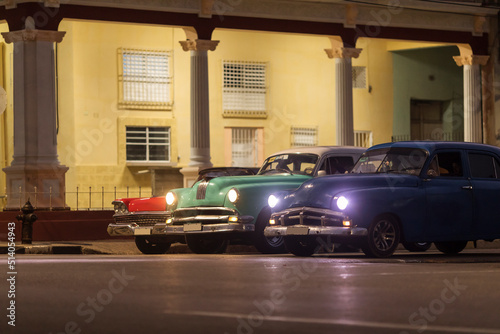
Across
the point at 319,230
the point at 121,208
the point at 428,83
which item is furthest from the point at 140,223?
the point at 428,83

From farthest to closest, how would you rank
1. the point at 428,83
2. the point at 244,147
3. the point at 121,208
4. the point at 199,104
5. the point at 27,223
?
the point at 428,83
the point at 244,147
the point at 199,104
the point at 27,223
the point at 121,208

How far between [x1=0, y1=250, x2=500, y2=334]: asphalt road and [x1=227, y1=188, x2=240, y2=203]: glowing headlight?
10.3ft

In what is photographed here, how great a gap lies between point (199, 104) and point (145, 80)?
19.2 ft

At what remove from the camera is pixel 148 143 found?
30.7 m

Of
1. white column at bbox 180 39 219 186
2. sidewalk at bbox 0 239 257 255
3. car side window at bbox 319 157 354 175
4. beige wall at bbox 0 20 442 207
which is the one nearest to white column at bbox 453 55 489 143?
beige wall at bbox 0 20 442 207

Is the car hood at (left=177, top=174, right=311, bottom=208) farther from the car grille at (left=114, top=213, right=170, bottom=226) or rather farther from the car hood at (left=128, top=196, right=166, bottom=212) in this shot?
the car hood at (left=128, top=196, right=166, bottom=212)

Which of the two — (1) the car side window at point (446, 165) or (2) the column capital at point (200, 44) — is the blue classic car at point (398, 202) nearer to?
(1) the car side window at point (446, 165)

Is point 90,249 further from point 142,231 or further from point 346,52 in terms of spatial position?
point 346,52

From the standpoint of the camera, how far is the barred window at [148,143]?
Result: 30.4 m

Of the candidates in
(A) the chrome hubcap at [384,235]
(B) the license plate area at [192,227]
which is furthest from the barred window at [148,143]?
(A) the chrome hubcap at [384,235]

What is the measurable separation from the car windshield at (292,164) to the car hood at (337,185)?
2.50m

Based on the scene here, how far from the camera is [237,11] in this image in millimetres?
25672

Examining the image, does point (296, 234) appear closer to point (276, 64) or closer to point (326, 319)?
point (326, 319)

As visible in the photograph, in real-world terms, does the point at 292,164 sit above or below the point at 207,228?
above
